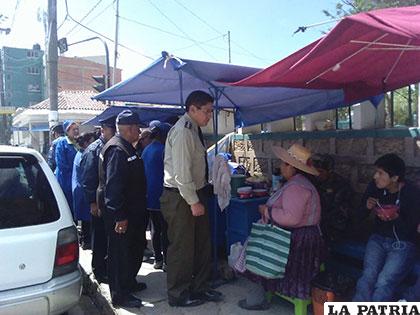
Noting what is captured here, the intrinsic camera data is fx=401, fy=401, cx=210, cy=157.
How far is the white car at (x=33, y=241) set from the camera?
2.60 metres

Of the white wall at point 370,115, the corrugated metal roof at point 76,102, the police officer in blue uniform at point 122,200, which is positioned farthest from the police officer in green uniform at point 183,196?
the corrugated metal roof at point 76,102

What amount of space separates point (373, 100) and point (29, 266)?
3754mm

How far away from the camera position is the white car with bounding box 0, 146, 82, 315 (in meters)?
2.60

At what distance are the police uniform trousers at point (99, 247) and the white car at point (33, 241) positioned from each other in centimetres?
123

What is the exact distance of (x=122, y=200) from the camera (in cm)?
348

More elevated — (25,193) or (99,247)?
(25,193)

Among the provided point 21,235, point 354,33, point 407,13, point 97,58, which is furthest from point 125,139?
point 97,58

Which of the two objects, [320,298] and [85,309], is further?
[85,309]

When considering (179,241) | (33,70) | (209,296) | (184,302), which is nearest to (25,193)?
(179,241)

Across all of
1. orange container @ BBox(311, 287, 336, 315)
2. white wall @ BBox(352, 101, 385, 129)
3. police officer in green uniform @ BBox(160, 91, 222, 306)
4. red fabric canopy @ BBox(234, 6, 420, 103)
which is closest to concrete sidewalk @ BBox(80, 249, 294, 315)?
police officer in green uniform @ BBox(160, 91, 222, 306)

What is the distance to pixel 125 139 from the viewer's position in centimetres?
368

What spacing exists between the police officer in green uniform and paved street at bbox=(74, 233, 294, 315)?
106mm

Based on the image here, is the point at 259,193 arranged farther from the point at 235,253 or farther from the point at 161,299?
the point at 161,299

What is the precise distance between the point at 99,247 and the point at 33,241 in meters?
1.64
